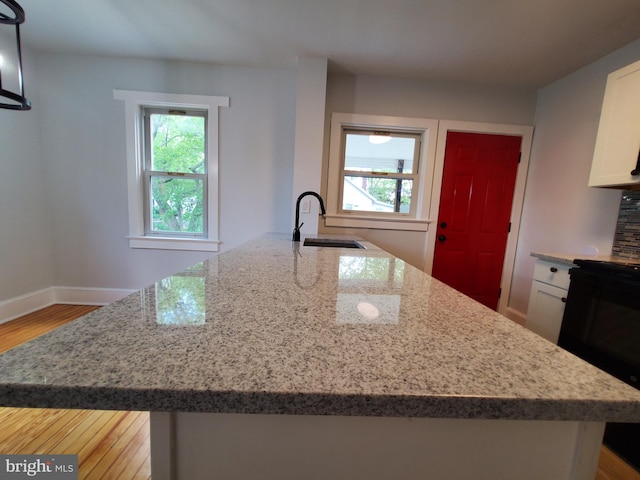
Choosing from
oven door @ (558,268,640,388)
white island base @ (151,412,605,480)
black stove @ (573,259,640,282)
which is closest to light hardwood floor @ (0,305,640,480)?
oven door @ (558,268,640,388)

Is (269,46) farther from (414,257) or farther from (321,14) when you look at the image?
(414,257)

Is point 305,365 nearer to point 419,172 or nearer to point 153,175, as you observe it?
point 419,172

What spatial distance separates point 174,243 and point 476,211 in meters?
3.27

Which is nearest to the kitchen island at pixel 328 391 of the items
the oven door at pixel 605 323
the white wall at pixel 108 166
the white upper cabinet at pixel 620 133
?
the oven door at pixel 605 323

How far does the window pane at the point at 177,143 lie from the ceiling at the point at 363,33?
57 centimetres

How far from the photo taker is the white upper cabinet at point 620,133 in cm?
158

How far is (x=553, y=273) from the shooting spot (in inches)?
72.7

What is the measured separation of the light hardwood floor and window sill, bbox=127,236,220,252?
63.7 inches

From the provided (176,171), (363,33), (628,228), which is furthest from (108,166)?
(628,228)

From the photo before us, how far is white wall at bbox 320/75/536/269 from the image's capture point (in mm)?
2654

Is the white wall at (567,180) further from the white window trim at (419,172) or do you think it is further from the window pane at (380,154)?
the window pane at (380,154)

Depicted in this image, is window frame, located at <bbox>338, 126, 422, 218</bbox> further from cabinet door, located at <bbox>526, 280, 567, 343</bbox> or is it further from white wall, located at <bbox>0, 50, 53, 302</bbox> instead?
white wall, located at <bbox>0, 50, 53, 302</bbox>

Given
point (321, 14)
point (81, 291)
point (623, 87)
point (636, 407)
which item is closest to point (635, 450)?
point (636, 407)

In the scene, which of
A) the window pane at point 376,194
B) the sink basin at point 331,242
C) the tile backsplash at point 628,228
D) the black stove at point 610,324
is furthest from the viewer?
the window pane at point 376,194
